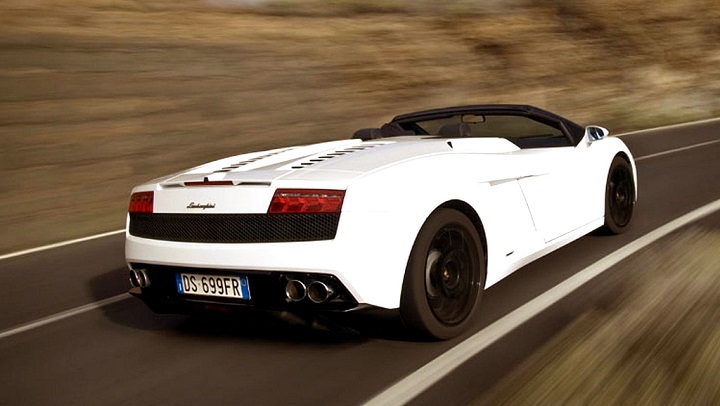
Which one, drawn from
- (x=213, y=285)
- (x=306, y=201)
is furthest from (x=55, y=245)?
(x=306, y=201)

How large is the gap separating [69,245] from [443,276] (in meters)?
5.69

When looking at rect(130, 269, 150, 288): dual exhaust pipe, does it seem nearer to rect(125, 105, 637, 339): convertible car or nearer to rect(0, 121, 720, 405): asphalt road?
rect(125, 105, 637, 339): convertible car

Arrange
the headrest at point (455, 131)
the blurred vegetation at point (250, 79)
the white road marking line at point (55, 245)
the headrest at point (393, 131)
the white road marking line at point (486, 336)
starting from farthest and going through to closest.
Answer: the blurred vegetation at point (250, 79), the white road marking line at point (55, 245), the headrest at point (393, 131), the headrest at point (455, 131), the white road marking line at point (486, 336)

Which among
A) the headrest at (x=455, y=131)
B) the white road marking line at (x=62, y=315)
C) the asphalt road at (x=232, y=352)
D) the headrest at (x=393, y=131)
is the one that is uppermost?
the headrest at (x=455, y=131)

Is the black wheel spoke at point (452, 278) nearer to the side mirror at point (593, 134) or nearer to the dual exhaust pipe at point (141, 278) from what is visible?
the dual exhaust pipe at point (141, 278)

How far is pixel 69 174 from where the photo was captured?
36.1 ft

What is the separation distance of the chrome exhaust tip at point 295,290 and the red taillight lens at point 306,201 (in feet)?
1.12

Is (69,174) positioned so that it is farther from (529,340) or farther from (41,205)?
(529,340)

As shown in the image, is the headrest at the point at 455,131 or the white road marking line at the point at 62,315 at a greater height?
the headrest at the point at 455,131

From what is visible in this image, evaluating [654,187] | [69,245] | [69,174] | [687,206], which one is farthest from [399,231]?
[69,174]

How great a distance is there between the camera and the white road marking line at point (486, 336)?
3.73m

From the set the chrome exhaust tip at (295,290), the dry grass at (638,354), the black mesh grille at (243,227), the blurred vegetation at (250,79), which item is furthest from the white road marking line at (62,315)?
the blurred vegetation at (250,79)

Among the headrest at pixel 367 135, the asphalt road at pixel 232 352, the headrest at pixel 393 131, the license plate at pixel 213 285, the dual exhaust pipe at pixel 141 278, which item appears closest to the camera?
the asphalt road at pixel 232 352

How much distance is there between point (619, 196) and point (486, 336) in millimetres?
2952
